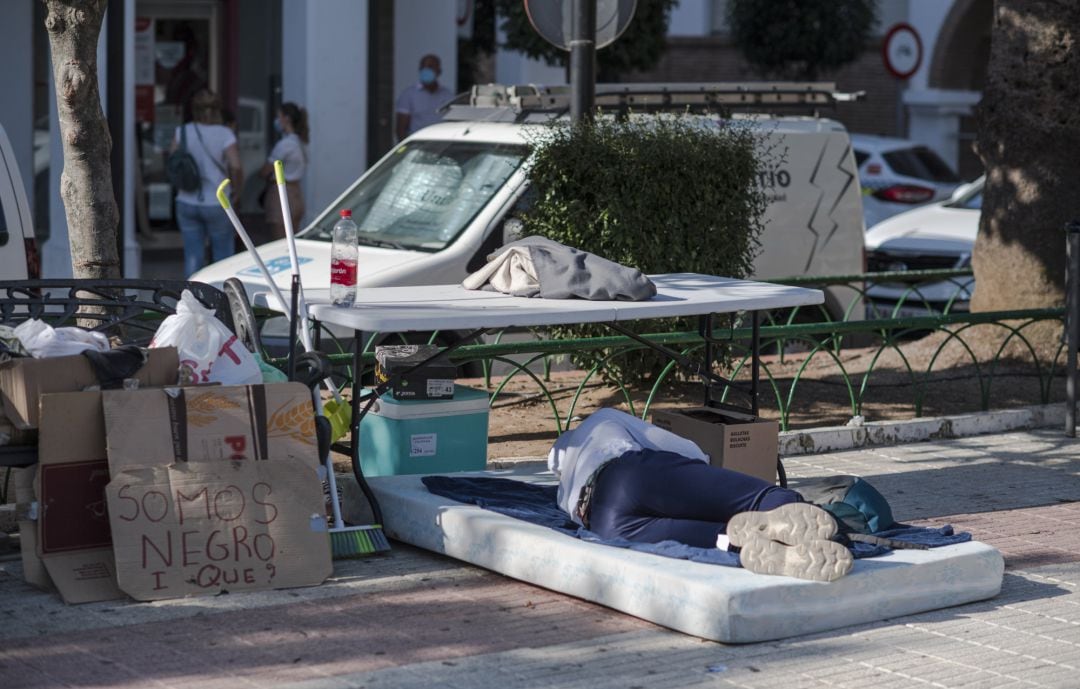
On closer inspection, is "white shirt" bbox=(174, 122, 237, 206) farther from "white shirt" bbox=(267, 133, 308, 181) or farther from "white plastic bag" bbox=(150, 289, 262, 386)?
"white plastic bag" bbox=(150, 289, 262, 386)

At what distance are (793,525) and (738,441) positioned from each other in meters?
1.43

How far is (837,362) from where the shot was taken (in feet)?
30.0

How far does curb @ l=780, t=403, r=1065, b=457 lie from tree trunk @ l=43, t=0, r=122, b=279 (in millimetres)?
3597

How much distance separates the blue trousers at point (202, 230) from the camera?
1324cm

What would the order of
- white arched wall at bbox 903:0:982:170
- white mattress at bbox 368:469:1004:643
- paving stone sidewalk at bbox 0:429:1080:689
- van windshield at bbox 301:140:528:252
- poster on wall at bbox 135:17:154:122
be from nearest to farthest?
1. paving stone sidewalk at bbox 0:429:1080:689
2. white mattress at bbox 368:469:1004:643
3. van windshield at bbox 301:140:528:252
4. poster on wall at bbox 135:17:154:122
5. white arched wall at bbox 903:0:982:170

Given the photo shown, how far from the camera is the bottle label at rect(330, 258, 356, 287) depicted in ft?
21.5

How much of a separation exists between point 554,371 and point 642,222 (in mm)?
1529

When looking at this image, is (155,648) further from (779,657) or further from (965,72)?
(965,72)

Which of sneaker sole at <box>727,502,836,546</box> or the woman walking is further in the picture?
the woman walking

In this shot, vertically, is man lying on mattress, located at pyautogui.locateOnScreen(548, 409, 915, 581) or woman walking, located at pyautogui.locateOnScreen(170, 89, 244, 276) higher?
woman walking, located at pyautogui.locateOnScreen(170, 89, 244, 276)

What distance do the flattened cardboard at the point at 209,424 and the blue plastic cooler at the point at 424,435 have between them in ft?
2.80

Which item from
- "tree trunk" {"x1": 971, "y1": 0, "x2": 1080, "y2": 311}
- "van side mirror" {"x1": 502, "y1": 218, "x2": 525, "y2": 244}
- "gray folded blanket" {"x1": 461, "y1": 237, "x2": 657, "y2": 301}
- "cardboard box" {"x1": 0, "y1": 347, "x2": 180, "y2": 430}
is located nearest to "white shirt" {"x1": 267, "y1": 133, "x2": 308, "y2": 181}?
"van side mirror" {"x1": 502, "y1": 218, "x2": 525, "y2": 244}

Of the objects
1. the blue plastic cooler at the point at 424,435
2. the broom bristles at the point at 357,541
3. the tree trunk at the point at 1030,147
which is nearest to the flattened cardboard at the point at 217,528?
the broom bristles at the point at 357,541

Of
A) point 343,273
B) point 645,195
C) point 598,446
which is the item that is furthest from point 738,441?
point 645,195
